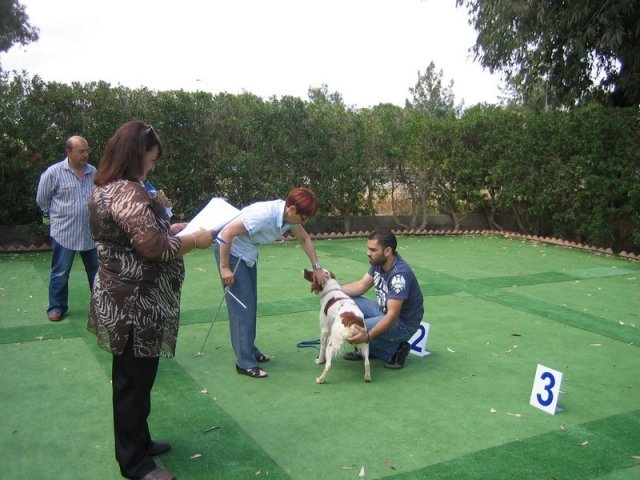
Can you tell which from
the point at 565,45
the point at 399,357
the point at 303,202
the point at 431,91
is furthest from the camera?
the point at 431,91

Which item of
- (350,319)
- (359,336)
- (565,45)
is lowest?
(359,336)

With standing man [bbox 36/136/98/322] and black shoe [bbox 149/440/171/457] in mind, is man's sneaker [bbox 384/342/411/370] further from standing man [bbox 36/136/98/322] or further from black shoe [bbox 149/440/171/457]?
standing man [bbox 36/136/98/322]

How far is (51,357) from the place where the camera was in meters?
4.50

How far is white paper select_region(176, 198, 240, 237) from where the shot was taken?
2.99m

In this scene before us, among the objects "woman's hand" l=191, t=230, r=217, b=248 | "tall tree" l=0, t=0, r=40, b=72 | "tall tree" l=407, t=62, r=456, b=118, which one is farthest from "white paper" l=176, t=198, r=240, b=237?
"tall tree" l=407, t=62, r=456, b=118

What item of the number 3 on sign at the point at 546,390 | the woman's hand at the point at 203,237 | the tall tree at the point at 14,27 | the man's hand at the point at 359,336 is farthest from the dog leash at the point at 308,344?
the tall tree at the point at 14,27

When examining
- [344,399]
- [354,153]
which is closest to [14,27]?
[354,153]

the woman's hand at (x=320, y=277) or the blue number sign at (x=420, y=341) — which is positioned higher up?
the woman's hand at (x=320, y=277)

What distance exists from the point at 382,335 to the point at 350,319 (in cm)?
54

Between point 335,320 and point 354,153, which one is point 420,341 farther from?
point 354,153

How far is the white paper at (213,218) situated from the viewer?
2.99 metres

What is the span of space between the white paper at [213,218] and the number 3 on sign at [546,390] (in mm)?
2206

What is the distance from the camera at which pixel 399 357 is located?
453 cm

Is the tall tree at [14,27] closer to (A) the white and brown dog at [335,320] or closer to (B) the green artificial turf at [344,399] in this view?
(B) the green artificial turf at [344,399]
